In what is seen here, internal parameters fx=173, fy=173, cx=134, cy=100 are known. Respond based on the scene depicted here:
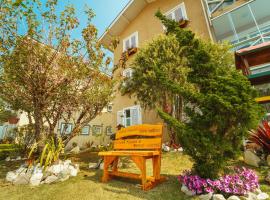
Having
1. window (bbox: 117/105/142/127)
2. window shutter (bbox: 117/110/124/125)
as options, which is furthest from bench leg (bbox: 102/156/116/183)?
window shutter (bbox: 117/110/124/125)

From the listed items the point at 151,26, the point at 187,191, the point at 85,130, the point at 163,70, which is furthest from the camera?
the point at 85,130

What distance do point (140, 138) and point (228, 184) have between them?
216cm

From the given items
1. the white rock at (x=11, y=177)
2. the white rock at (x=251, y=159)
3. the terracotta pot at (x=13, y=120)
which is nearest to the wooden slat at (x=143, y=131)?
the white rock at (x=251, y=159)

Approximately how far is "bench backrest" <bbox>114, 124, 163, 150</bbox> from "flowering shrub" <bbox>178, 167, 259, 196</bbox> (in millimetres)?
1095

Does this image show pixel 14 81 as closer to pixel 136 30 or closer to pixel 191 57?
pixel 191 57

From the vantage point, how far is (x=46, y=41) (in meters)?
6.03

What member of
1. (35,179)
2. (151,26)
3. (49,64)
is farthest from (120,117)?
(35,179)

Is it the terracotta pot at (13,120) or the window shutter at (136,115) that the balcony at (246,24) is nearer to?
the window shutter at (136,115)

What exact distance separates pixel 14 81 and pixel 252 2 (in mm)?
12768

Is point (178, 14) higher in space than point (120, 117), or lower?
higher

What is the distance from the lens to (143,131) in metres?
4.45

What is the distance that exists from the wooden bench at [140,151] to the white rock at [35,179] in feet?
5.46

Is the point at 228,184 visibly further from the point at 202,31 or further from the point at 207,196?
the point at 202,31

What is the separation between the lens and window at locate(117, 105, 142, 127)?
13547 millimetres
